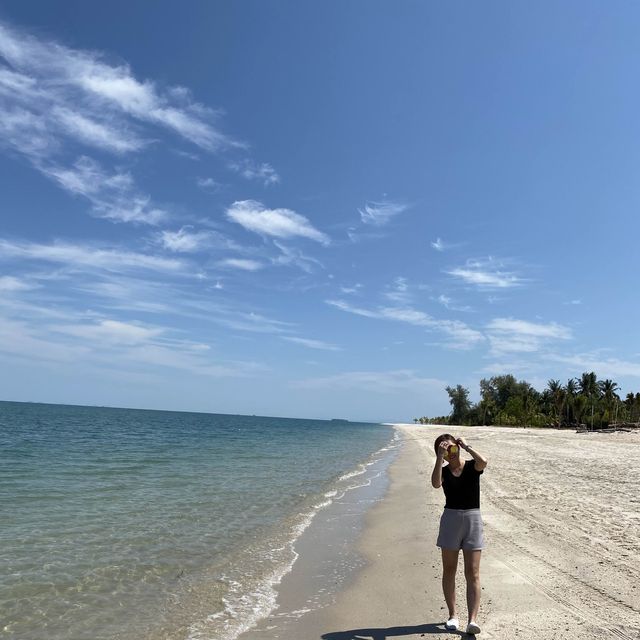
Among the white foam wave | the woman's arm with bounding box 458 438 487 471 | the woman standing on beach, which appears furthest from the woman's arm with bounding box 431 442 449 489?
the white foam wave

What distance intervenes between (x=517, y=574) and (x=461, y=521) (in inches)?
104

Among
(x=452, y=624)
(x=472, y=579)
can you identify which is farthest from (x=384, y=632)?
(x=472, y=579)

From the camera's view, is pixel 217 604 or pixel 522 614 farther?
pixel 217 604

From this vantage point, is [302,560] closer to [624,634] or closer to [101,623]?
[101,623]

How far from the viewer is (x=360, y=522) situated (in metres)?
12.3

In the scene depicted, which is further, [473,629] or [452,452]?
[452,452]

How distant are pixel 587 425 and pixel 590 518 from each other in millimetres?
80513

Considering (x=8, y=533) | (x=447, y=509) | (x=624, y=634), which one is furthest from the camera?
(x=8, y=533)

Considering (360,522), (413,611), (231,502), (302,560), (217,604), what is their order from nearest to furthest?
(413,611) → (217,604) → (302,560) → (360,522) → (231,502)

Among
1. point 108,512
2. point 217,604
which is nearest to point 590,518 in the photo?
point 217,604

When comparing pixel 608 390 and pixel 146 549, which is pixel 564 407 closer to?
pixel 608 390

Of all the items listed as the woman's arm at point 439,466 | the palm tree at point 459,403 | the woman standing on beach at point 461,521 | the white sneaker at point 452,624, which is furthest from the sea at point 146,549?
the palm tree at point 459,403

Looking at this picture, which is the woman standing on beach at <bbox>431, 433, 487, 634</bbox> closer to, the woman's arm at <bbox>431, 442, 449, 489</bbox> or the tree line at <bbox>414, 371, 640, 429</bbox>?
the woman's arm at <bbox>431, 442, 449, 489</bbox>

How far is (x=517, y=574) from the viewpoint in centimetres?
717
